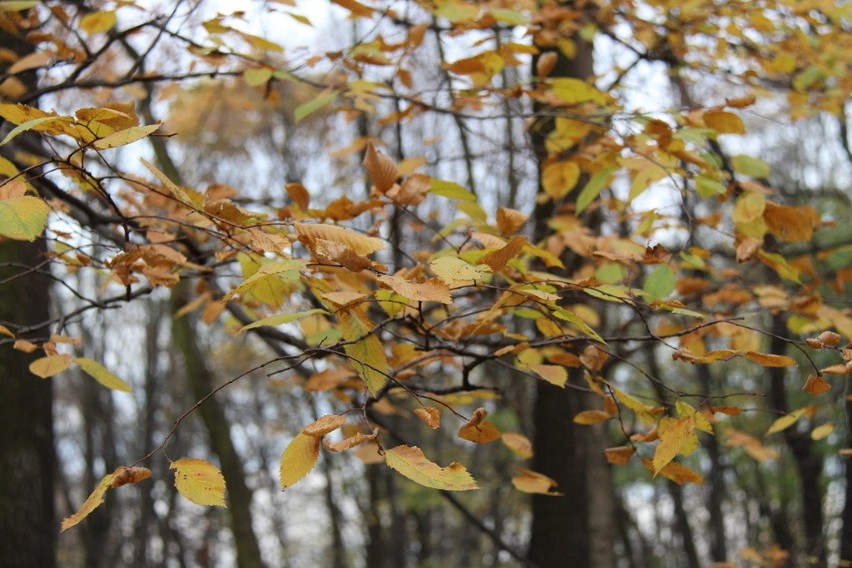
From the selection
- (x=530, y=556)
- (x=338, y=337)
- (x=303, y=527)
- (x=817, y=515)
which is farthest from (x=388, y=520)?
(x=338, y=337)

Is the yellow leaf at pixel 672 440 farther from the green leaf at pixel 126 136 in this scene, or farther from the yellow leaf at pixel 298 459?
the green leaf at pixel 126 136

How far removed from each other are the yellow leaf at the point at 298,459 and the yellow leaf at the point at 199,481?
0.32ft

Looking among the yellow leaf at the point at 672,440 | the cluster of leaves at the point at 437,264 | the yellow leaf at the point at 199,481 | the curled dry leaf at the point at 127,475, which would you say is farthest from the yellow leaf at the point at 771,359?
the curled dry leaf at the point at 127,475

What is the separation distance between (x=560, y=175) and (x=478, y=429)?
1.08 metres

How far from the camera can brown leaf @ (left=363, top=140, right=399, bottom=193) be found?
1496mm

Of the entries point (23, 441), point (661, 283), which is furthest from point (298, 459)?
point (23, 441)

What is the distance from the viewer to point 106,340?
13633mm

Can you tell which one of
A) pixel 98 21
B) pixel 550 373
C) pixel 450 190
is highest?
pixel 98 21

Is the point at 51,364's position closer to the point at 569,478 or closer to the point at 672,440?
the point at 672,440

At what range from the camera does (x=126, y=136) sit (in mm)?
1006

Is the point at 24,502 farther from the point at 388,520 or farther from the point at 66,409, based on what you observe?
the point at 66,409

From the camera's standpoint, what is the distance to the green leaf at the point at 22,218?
102 cm

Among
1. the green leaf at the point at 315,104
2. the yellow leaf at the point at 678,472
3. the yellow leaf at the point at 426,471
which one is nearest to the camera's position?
the yellow leaf at the point at 426,471

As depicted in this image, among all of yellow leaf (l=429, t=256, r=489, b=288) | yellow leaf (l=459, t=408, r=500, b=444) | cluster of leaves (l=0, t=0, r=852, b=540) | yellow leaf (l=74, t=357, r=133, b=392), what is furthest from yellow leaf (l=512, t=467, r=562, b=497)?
yellow leaf (l=74, t=357, r=133, b=392)
